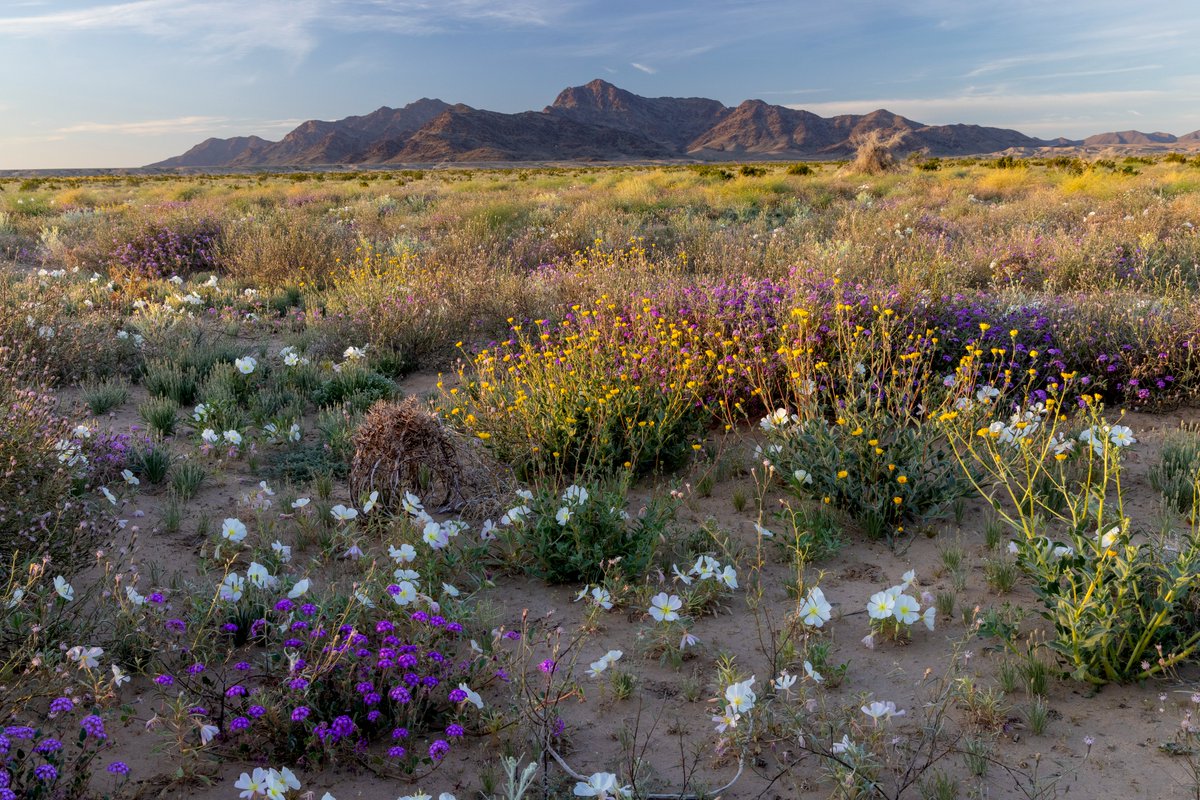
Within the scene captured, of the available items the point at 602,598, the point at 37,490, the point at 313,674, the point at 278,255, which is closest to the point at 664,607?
the point at 602,598

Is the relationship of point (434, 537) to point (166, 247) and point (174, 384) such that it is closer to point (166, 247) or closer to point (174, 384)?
point (174, 384)

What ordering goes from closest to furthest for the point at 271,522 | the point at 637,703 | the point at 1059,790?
the point at 1059,790
the point at 637,703
the point at 271,522

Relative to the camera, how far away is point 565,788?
2293mm

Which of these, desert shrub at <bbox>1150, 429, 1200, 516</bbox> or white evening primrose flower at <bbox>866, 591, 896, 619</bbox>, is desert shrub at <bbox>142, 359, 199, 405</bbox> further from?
desert shrub at <bbox>1150, 429, 1200, 516</bbox>

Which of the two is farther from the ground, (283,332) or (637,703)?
(283,332)

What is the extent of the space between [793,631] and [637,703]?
68cm

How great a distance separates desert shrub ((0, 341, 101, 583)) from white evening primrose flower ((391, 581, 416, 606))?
4.03 feet

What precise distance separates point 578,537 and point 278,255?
26.3ft

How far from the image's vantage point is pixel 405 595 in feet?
9.25

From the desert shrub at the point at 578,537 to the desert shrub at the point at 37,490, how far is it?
5.56 feet

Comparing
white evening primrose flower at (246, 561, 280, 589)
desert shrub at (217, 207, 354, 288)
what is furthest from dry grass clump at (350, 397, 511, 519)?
desert shrub at (217, 207, 354, 288)

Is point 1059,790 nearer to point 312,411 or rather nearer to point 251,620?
point 251,620

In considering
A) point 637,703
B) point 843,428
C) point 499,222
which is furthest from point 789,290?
point 499,222

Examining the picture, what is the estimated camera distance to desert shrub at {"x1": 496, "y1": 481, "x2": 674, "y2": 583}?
3432mm
